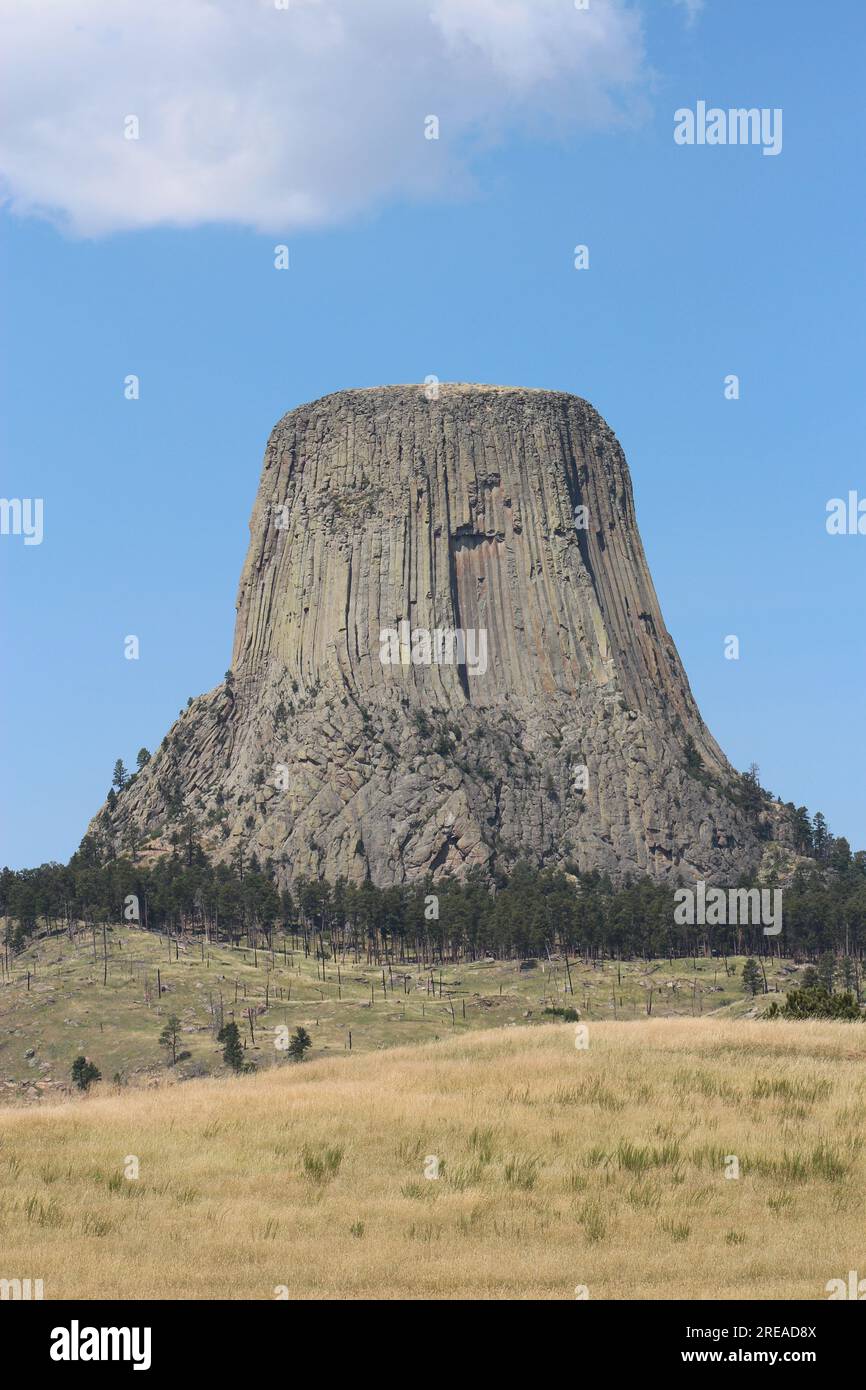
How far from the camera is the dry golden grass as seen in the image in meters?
24.0

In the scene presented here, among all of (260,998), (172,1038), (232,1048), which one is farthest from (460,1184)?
(260,998)

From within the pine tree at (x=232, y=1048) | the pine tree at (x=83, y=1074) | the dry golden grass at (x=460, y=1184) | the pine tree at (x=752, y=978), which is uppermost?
the dry golden grass at (x=460, y=1184)

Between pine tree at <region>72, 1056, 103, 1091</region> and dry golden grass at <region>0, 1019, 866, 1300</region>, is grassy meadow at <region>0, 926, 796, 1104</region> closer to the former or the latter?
pine tree at <region>72, 1056, 103, 1091</region>

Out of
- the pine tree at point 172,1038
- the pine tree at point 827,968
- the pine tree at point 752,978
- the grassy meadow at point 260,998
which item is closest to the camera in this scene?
the pine tree at point 172,1038

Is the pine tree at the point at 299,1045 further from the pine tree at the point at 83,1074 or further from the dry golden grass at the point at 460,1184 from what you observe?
the dry golden grass at the point at 460,1184

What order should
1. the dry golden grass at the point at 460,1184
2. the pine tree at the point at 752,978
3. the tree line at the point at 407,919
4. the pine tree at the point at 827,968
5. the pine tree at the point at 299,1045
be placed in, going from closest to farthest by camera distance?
1. the dry golden grass at the point at 460,1184
2. the pine tree at the point at 299,1045
3. the pine tree at the point at 752,978
4. the pine tree at the point at 827,968
5. the tree line at the point at 407,919

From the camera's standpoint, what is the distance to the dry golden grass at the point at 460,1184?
944 inches

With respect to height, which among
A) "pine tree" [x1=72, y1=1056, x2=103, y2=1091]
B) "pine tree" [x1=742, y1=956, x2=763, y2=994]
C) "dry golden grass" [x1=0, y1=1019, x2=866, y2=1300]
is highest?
"dry golden grass" [x1=0, y1=1019, x2=866, y2=1300]

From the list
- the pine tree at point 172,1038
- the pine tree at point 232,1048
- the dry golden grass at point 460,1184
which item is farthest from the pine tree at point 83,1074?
the dry golden grass at point 460,1184

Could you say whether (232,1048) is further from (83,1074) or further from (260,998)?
(260,998)

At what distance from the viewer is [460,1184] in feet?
96.5

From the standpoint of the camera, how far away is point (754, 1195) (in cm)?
2888

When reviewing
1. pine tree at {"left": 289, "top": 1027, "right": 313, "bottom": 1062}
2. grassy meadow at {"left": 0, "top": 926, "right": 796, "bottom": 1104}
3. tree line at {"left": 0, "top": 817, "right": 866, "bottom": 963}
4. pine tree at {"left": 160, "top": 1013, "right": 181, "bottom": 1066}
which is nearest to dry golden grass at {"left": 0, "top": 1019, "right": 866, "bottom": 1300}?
pine tree at {"left": 289, "top": 1027, "right": 313, "bottom": 1062}

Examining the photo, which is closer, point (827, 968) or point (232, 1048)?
point (232, 1048)
